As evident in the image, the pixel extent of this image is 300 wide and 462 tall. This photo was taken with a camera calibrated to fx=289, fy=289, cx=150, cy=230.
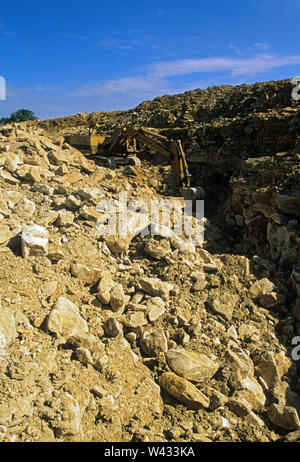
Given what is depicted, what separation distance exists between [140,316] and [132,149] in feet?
20.7

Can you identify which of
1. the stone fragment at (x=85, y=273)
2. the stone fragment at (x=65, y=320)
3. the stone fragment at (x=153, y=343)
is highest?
the stone fragment at (x=85, y=273)

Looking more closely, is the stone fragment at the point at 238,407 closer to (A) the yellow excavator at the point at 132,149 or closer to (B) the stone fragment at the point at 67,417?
(B) the stone fragment at the point at 67,417

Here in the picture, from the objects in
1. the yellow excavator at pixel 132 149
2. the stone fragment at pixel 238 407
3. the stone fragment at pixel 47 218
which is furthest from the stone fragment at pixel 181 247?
the yellow excavator at pixel 132 149

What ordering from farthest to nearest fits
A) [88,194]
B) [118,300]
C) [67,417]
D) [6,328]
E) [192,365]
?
[88,194], [118,300], [192,365], [6,328], [67,417]

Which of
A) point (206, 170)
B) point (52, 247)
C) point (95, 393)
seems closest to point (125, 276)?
point (52, 247)

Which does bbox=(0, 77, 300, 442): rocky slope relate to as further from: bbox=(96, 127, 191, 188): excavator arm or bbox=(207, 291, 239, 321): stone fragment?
bbox=(96, 127, 191, 188): excavator arm

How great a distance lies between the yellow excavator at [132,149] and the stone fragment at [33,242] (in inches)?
148

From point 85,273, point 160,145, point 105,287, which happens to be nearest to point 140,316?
point 105,287

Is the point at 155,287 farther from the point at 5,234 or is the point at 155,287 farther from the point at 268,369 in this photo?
the point at 5,234

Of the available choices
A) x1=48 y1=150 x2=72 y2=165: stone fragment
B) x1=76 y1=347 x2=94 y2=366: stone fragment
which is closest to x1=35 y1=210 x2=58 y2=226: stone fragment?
x1=76 y1=347 x2=94 y2=366: stone fragment

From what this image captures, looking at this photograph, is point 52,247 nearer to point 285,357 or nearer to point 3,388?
point 3,388

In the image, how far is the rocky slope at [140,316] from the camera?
2211 mm

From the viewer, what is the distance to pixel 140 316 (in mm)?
3012

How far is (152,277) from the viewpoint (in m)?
3.63
